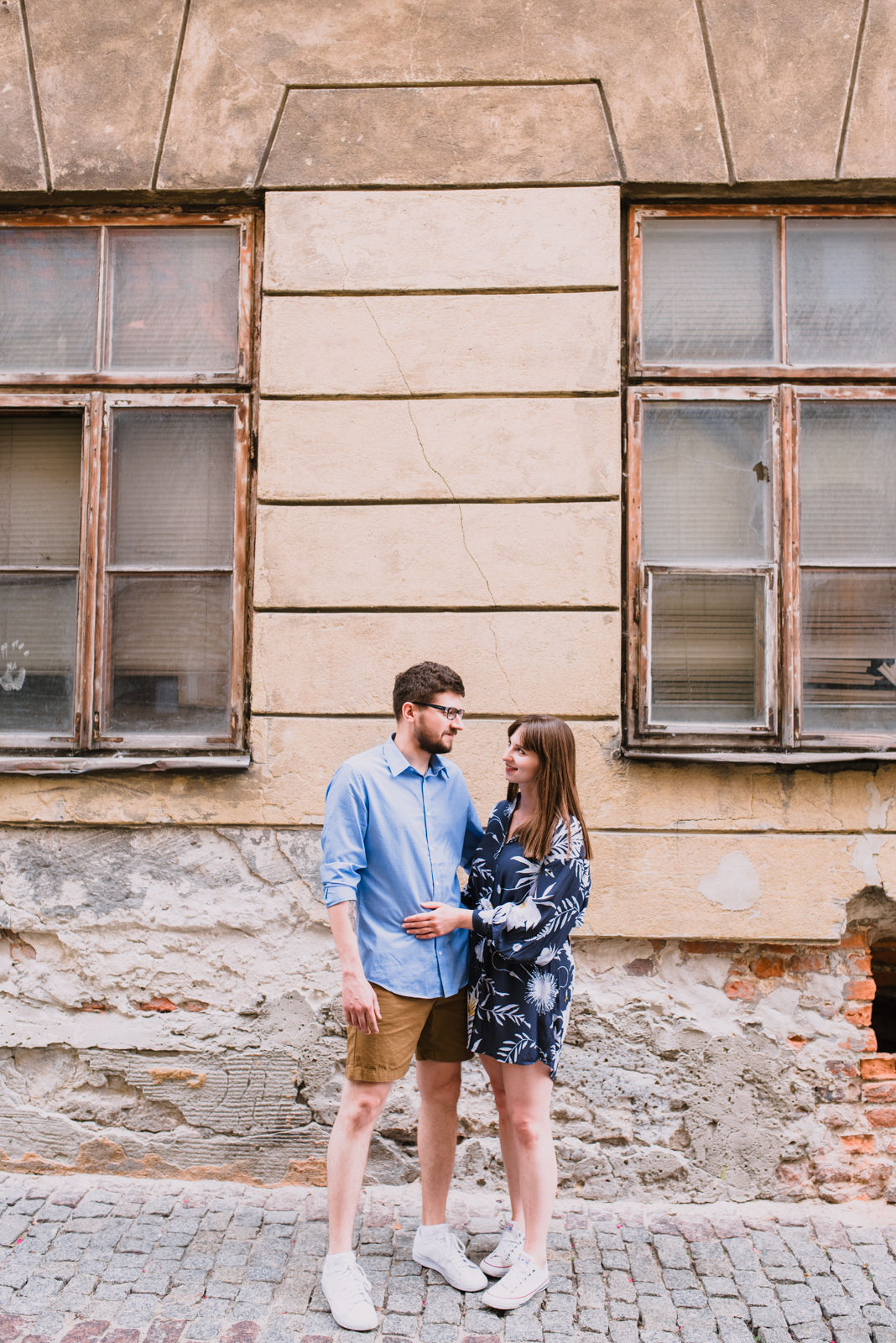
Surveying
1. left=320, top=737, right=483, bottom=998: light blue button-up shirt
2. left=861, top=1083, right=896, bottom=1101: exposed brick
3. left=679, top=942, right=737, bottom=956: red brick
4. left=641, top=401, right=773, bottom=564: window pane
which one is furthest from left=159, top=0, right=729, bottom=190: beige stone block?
left=861, top=1083, right=896, bottom=1101: exposed brick

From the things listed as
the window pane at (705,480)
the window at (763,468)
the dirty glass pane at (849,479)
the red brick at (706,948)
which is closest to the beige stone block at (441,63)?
the window at (763,468)

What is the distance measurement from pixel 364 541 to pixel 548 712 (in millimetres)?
917

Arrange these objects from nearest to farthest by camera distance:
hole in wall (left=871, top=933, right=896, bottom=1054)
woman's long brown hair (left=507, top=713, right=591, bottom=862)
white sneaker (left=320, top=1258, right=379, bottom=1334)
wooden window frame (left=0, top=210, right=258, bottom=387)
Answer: white sneaker (left=320, top=1258, right=379, bottom=1334)
woman's long brown hair (left=507, top=713, right=591, bottom=862)
wooden window frame (left=0, top=210, right=258, bottom=387)
hole in wall (left=871, top=933, right=896, bottom=1054)

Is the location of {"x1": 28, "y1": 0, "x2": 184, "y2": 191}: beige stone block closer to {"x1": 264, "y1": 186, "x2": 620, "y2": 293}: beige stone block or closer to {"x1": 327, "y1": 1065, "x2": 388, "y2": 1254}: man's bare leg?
{"x1": 264, "y1": 186, "x2": 620, "y2": 293}: beige stone block

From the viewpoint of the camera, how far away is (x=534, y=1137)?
8.82 feet

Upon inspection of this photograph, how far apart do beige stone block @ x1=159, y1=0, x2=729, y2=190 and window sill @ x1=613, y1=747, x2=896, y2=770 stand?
2119 millimetres

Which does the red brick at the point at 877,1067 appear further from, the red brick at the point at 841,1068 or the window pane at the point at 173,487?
the window pane at the point at 173,487

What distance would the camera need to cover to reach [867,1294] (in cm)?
A: 280

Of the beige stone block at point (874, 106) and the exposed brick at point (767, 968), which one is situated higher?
the beige stone block at point (874, 106)

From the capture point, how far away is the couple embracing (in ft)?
8.71

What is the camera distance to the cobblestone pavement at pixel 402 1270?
262 centimetres

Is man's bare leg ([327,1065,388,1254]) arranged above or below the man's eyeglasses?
below

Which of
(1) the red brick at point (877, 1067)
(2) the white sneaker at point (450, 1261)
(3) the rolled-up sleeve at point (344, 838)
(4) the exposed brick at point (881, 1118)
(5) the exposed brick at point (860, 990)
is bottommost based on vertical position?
(2) the white sneaker at point (450, 1261)

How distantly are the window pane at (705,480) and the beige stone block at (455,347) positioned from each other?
34 cm
